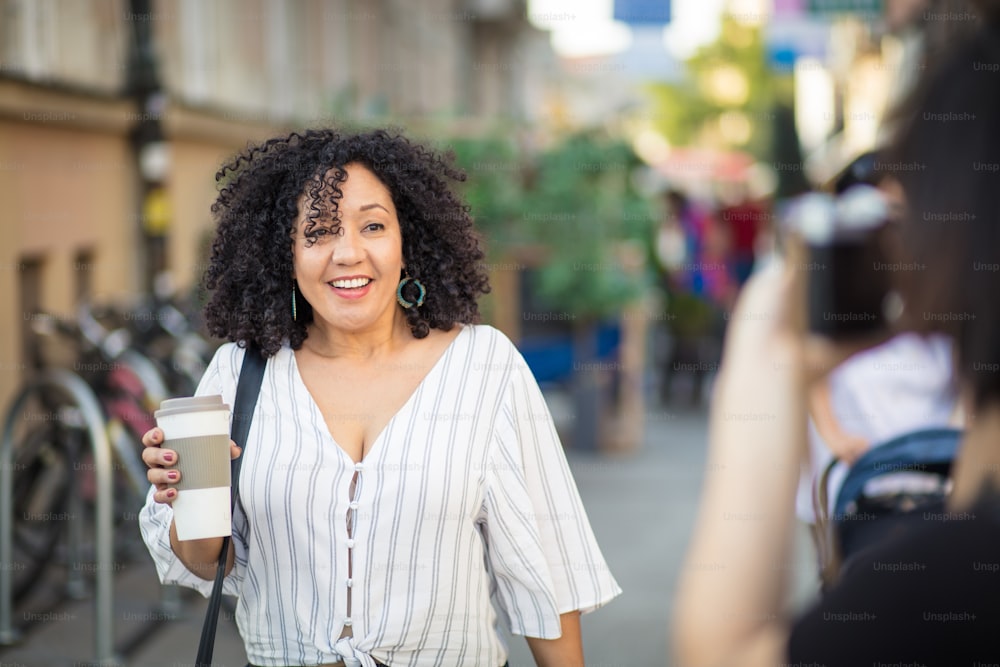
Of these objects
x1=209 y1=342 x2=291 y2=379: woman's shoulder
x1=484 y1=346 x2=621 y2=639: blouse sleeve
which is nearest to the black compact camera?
x1=484 y1=346 x2=621 y2=639: blouse sleeve

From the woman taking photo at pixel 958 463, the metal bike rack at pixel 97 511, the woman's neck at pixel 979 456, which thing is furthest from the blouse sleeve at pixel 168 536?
the metal bike rack at pixel 97 511

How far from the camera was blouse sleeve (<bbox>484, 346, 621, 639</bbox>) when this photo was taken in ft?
8.43

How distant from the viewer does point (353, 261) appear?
2.65 metres

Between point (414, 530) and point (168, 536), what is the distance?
47 cm

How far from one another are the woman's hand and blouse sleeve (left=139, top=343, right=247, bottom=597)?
174 millimetres

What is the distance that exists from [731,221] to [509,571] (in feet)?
35.2

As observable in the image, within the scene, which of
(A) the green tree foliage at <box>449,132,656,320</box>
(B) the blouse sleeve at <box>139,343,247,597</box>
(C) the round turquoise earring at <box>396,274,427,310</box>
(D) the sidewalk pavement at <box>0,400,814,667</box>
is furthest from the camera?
(A) the green tree foliage at <box>449,132,656,320</box>

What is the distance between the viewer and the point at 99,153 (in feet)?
29.0

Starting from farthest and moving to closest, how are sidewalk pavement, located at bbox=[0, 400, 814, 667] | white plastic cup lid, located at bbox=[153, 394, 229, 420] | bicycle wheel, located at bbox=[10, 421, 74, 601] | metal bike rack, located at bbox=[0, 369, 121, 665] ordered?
bicycle wheel, located at bbox=[10, 421, 74, 601]
sidewalk pavement, located at bbox=[0, 400, 814, 667]
metal bike rack, located at bbox=[0, 369, 121, 665]
white plastic cup lid, located at bbox=[153, 394, 229, 420]

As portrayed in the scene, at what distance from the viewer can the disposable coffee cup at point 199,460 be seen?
2336mm

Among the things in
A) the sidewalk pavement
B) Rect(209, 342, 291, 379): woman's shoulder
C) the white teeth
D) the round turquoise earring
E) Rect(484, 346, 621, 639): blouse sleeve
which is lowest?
the sidewalk pavement

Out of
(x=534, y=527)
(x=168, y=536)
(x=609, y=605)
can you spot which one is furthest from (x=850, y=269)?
(x=609, y=605)

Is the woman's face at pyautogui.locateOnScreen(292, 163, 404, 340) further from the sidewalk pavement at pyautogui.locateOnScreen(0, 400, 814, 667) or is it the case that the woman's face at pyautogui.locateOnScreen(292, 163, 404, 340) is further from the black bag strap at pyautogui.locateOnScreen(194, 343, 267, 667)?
the sidewalk pavement at pyautogui.locateOnScreen(0, 400, 814, 667)

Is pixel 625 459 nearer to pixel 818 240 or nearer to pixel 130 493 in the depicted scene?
pixel 130 493
